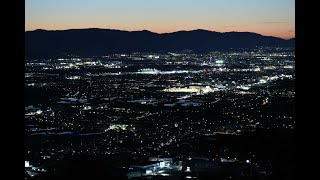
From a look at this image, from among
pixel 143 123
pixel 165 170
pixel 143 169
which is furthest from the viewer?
pixel 143 123

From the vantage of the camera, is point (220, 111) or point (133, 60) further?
point (133, 60)

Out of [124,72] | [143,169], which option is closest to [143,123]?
[143,169]

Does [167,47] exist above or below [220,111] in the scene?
above

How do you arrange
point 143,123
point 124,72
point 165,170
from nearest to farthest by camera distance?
point 165,170 → point 143,123 → point 124,72

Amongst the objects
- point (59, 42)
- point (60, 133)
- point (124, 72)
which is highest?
point (59, 42)
